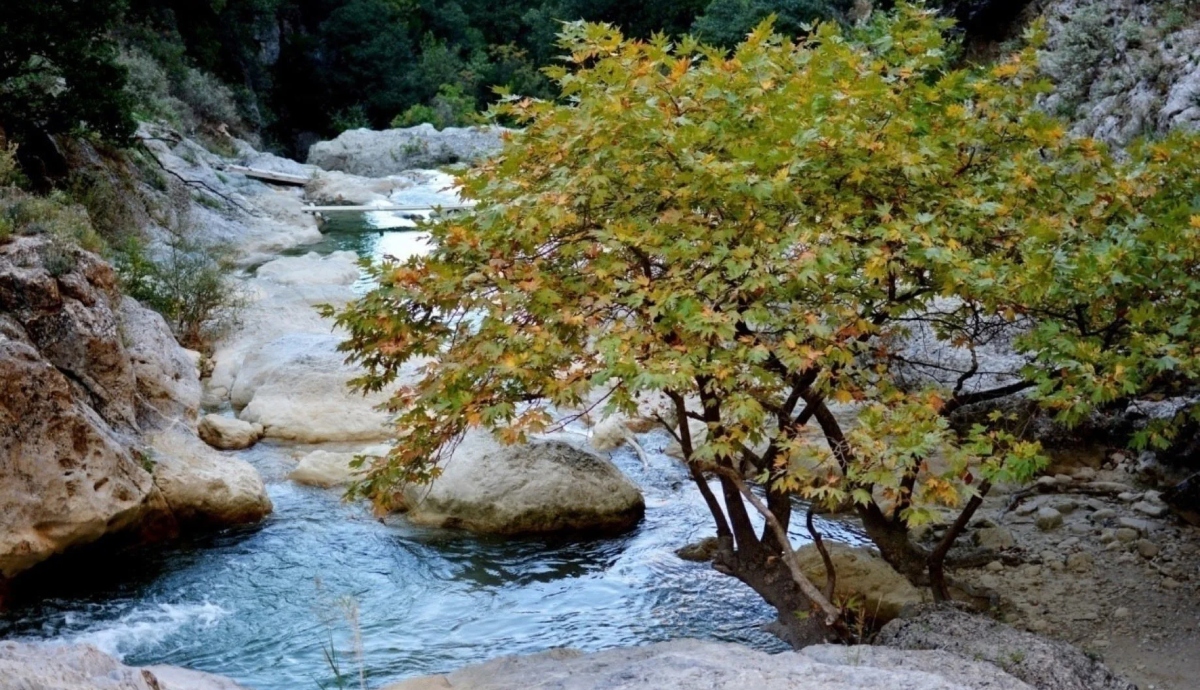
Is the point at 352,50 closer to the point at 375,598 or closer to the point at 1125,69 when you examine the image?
the point at 1125,69

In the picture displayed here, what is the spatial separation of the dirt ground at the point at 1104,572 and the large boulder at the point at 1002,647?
3.49ft

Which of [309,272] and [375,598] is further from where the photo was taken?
[309,272]

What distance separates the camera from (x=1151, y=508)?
27.6 feet

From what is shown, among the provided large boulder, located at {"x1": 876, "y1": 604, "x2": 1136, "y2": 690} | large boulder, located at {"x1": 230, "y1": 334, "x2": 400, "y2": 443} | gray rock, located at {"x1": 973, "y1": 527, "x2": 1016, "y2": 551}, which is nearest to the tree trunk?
large boulder, located at {"x1": 876, "y1": 604, "x2": 1136, "y2": 690}

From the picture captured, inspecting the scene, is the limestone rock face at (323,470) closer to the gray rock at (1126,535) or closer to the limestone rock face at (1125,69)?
the gray rock at (1126,535)

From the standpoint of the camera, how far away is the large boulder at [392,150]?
35906 millimetres

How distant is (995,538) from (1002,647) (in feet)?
11.0

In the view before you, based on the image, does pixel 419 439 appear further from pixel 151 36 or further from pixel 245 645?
pixel 151 36

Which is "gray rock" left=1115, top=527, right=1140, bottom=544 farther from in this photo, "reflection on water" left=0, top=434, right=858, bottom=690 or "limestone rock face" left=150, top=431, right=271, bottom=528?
"limestone rock face" left=150, top=431, right=271, bottom=528

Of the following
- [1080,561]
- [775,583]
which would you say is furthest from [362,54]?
[775,583]

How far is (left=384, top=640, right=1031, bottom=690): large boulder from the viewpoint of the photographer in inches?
145

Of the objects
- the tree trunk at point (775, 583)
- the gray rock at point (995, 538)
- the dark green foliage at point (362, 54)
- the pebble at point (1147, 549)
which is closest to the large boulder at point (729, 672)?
the tree trunk at point (775, 583)

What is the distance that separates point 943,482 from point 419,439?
2649mm

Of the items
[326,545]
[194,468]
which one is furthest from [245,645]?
[194,468]
